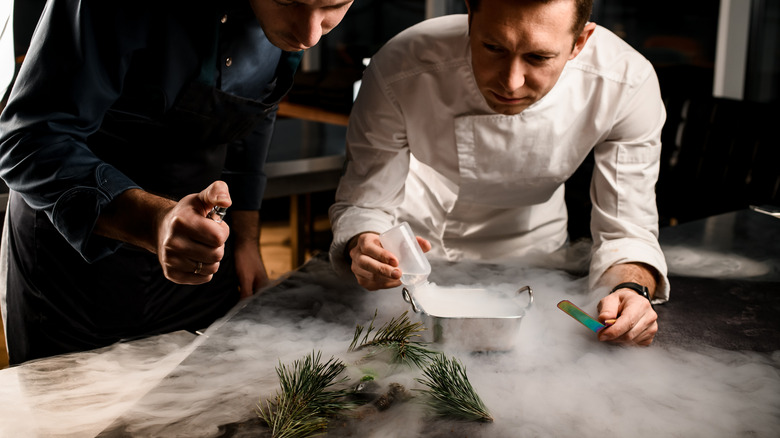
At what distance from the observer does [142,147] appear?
4.94 ft

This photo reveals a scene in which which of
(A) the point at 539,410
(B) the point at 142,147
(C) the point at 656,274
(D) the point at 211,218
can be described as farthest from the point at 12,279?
(C) the point at 656,274

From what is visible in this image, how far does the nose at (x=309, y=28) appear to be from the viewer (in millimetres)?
1263

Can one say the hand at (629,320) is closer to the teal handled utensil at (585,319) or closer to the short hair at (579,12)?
the teal handled utensil at (585,319)

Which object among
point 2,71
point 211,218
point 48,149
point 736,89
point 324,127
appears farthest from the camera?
point 736,89

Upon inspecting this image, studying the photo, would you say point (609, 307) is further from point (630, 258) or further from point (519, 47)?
point (519, 47)

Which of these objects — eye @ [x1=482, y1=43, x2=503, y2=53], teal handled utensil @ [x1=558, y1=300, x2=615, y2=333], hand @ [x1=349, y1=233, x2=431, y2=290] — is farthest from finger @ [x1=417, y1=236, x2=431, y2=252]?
eye @ [x1=482, y1=43, x2=503, y2=53]

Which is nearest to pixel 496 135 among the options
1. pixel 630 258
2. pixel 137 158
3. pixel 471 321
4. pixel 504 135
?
pixel 504 135

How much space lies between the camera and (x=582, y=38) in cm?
146

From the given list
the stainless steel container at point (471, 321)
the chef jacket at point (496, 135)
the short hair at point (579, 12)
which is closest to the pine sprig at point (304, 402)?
the stainless steel container at point (471, 321)

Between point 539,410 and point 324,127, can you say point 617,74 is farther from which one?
point 324,127

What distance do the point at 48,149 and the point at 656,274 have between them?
117cm

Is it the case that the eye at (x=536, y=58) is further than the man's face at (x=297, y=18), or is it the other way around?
the eye at (x=536, y=58)

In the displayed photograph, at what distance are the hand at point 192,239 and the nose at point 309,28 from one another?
395 mm

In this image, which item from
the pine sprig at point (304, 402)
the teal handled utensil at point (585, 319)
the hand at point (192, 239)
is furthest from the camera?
the teal handled utensil at point (585, 319)
